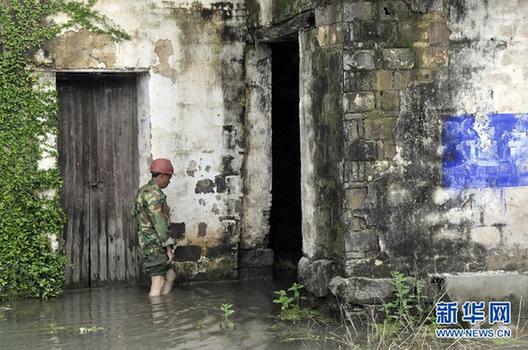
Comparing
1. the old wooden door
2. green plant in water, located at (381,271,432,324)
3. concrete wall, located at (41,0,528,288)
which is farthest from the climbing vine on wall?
green plant in water, located at (381,271,432,324)

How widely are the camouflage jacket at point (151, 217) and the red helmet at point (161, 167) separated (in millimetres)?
143

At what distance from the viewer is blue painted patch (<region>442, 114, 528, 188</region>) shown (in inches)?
310

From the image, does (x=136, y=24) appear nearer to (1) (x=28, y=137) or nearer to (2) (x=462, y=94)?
(1) (x=28, y=137)

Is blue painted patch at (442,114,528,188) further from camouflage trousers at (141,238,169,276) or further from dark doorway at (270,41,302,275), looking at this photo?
dark doorway at (270,41,302,275)

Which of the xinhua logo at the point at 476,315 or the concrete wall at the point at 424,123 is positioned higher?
the concrete wall at the point at 424,123

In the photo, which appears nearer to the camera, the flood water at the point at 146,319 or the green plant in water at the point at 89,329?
the flood water at the point at 146,319

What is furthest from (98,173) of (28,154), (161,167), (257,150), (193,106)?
(257,150)

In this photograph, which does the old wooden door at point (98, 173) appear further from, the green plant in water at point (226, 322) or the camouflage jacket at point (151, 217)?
the green plant in water at point (226, 322)

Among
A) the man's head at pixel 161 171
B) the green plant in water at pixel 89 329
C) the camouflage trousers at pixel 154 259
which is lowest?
the green plant in water at pixel 89 329

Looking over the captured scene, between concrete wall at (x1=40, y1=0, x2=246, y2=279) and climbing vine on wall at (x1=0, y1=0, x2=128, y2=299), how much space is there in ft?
2.02

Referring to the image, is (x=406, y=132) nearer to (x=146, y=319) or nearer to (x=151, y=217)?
(x=151, y=217)

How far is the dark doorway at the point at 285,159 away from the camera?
1103 cm

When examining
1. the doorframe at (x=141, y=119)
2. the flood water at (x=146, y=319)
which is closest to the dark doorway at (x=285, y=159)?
the flood water at (x=146, y=319)

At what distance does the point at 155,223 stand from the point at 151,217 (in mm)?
79
